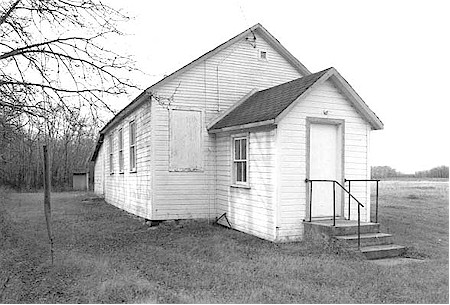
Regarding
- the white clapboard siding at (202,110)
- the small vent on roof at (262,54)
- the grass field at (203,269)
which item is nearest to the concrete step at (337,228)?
the grass field at (203,269)

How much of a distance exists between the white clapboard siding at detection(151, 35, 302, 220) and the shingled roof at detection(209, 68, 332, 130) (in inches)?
24.6

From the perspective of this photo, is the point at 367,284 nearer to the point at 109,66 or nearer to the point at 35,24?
the point at 109,66

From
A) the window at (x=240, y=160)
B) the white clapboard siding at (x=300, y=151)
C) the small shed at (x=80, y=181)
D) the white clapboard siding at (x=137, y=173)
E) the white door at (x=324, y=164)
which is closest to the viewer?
the white clapboard siding at (x=300, y=151)

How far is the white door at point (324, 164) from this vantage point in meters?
10.7

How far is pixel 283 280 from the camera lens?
23.1 ft

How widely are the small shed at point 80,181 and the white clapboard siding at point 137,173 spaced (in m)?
15.6

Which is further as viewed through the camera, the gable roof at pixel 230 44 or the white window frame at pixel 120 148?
the white window frame at pixel 120 148

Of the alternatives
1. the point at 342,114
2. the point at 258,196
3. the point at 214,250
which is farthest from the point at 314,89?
the point at 214,250

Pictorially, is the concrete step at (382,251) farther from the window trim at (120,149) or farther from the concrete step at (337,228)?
the window trim at (120,149)

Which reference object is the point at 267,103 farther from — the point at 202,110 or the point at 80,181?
the point at 80,181

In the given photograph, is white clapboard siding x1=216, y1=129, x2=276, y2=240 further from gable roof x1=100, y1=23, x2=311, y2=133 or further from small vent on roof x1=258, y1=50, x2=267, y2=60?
small vent on roof x1=258, y1=50, x2=267, y2=60

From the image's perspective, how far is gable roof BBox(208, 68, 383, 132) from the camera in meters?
10.2

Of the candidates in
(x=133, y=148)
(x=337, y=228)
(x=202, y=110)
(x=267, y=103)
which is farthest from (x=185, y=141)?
(x=337, y=228)

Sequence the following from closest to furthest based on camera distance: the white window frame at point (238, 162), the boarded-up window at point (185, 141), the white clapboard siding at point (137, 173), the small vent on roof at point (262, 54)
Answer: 1. the white window frame at point (238, 162)
2. the boarded-up window at point (185, 141)
3. the white clapboard siding at point (137, 173)
4. the small vent on roof at point (262, 54)
